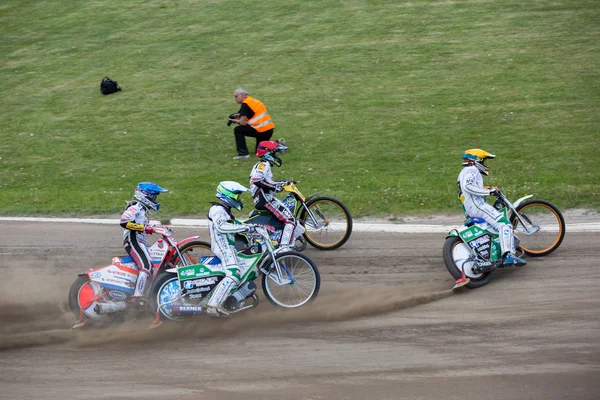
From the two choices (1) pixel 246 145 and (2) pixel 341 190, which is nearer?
(2) pixel 341 190

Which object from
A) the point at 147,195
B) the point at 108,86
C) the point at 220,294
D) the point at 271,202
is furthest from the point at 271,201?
the point at 108,86

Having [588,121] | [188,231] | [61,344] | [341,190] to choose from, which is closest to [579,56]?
[588,121]

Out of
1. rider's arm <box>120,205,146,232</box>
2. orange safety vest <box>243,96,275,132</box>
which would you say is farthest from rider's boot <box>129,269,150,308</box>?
orange safety vest <box>243,96,275,132</box>

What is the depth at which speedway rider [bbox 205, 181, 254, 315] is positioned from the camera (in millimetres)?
10312

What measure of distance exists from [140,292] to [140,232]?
95cm

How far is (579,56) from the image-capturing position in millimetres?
23438

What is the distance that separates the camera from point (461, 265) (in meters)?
11.1

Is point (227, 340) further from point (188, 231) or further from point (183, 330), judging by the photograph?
point (188, 231)

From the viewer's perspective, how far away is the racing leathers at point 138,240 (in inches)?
422

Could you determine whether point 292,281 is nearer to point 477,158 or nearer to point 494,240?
point 494,240

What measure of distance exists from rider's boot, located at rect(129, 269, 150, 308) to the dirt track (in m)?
0.33

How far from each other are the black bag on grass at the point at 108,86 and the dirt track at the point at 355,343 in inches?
584

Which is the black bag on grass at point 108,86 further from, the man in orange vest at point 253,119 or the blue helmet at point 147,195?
the blue helmet at point 147,195

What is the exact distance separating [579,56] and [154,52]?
56.2ft
